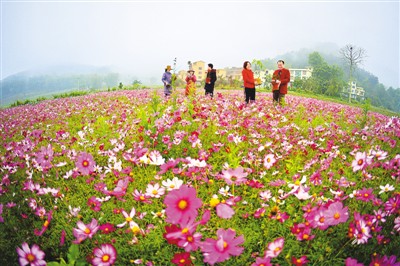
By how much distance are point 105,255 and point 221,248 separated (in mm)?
654

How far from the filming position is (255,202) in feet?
8.86

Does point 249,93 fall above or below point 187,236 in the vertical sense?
above

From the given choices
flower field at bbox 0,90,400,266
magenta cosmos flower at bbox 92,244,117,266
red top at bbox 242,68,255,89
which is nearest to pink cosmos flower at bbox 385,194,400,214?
flower field at bbox 0,90,400,266

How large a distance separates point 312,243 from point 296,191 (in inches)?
23.2

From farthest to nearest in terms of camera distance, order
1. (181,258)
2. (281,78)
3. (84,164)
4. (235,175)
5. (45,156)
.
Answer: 1. (281,78)
2. (45,156)
3. (84,164)
4. (235,175)
5. (181,258)

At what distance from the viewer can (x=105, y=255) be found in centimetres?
128

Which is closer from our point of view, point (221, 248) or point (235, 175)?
point (221, 248)

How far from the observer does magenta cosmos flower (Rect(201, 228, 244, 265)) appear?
102 cm

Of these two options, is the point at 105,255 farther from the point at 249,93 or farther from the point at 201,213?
the point at 249,93

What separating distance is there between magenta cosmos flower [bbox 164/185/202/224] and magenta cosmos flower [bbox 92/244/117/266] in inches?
16.2

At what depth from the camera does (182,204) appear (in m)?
1.10

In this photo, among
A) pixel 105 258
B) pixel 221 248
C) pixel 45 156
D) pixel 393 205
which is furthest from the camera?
pixel 45 156

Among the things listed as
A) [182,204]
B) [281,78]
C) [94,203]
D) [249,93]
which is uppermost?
[281,78]

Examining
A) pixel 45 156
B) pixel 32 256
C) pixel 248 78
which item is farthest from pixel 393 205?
pixel 248 78
